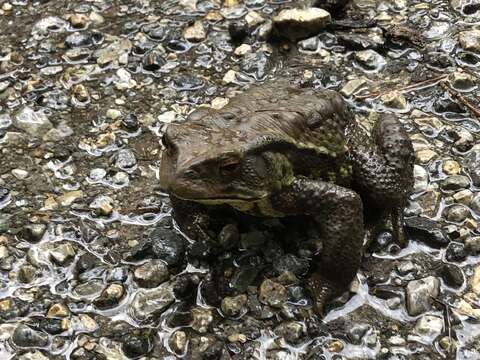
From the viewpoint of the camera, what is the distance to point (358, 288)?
3.65 m

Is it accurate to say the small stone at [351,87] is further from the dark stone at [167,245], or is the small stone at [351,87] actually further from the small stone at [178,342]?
the small stone at [178,342]

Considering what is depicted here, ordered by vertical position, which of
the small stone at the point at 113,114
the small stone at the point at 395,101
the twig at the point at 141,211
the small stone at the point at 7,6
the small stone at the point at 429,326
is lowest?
the small stone at the point at 429,326

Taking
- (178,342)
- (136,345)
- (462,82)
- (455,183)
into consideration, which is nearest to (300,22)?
(462,82)

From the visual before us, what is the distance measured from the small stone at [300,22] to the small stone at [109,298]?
2640 millimetres

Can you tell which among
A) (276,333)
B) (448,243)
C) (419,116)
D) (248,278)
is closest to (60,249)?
(248,278)

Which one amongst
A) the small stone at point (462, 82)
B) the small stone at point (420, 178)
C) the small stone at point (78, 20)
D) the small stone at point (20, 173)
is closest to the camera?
the small stone at point (420, 178)

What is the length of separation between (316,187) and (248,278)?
0.66 m

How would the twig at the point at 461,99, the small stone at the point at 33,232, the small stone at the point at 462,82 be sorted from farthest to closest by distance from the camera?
1. the small stone at the point at 462,82
2. the twig at the point at 461,99
3. the small stone at the point at 33,232

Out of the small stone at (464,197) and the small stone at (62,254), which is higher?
the small stone at (464,197)

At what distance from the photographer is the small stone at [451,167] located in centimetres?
427

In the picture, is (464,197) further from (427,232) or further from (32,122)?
(32,122)

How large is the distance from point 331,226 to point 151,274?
106 centimetres

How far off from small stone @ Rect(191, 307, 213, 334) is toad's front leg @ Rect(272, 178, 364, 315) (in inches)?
22.8

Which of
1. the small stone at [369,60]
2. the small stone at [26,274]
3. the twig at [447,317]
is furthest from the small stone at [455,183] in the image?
the small stone at [26,274]
